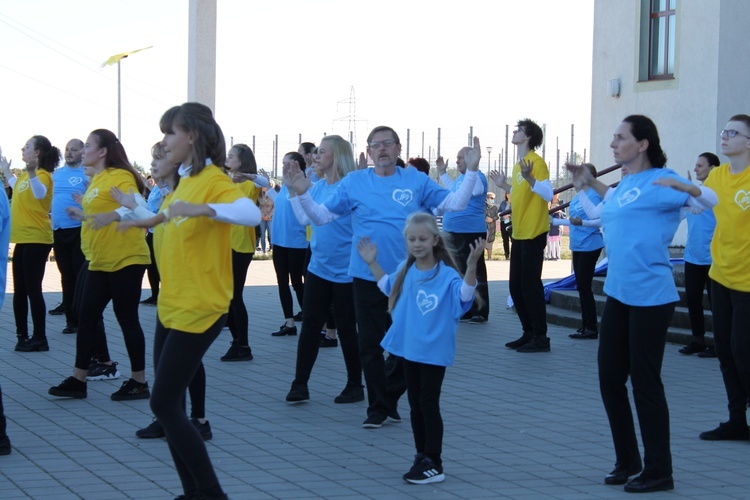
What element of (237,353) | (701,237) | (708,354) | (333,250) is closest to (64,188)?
(237,353)

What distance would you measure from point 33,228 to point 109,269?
264 cm

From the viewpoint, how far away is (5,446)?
238 inches

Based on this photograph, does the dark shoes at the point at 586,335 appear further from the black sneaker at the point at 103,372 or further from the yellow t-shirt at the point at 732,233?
the black sneaker at the point at 103,372

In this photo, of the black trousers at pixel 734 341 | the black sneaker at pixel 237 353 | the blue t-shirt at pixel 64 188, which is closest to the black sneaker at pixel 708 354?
the black trousers at pixel 734 341

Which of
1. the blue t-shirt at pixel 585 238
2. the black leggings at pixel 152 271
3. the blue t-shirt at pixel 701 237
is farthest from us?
the black leggings at pixel 152 271

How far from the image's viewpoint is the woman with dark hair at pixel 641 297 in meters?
5.35

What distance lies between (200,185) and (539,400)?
3.94m

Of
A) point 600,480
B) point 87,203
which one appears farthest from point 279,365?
point 600,480

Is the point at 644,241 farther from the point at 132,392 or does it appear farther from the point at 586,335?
the point at 586,335

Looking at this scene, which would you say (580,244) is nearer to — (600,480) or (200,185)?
(600,480)

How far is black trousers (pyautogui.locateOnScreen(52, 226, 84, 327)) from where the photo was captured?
33.9ft

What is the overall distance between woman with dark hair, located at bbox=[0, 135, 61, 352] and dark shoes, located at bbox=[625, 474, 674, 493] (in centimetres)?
627

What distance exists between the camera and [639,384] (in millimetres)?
5426

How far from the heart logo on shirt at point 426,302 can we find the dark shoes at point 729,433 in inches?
81.9
